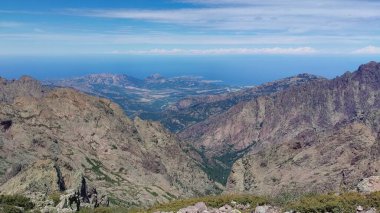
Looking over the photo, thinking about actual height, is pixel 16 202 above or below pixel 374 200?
below

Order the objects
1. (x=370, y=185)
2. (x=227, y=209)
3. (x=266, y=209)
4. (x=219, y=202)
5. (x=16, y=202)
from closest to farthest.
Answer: (x=266, y=209), (x=227, y=209), (x=219, y=202), (x=370, y=185), (x=16, y=202)

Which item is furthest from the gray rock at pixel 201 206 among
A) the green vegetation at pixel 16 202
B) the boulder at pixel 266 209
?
the green vegetation at pixel 16 202

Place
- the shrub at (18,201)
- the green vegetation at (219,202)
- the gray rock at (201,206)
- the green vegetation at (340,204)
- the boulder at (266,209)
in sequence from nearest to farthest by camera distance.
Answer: the green vegetation at (340,204) < the gray rock at (201,206) < the boulder at (266,209) < the green vegetation at (219,202) < the shrub at (18,201)

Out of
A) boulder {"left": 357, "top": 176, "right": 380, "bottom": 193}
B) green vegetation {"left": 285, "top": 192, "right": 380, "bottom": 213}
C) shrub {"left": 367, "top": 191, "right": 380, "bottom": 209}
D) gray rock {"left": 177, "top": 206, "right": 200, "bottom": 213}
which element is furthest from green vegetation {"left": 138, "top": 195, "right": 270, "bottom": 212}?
shrub {"left": 367, "top": 191, "right": 380, "bottom": 209}

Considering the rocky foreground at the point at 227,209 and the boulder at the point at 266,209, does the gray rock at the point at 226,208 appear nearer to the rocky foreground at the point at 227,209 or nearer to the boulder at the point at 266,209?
the rocky foreground at the point at 227,209

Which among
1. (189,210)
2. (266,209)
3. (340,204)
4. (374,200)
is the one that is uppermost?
(374,200)

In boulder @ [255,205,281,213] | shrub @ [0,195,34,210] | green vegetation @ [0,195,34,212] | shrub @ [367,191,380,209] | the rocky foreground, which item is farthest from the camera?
shrub @ [0,195,34,210]

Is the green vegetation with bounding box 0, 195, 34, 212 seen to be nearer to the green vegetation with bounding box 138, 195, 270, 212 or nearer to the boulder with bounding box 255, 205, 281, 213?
the green vegetation with bounding box 138, 195, 270, 212

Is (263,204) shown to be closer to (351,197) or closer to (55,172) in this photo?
(351,197)

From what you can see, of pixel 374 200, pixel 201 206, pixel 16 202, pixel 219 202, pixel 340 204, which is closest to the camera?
pixel 374 200

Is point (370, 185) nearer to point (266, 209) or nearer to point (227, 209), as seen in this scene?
point (266, 209)

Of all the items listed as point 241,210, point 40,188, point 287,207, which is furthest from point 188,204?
point 40,188

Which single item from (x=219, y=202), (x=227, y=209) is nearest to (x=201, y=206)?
(x=227, y=209)
